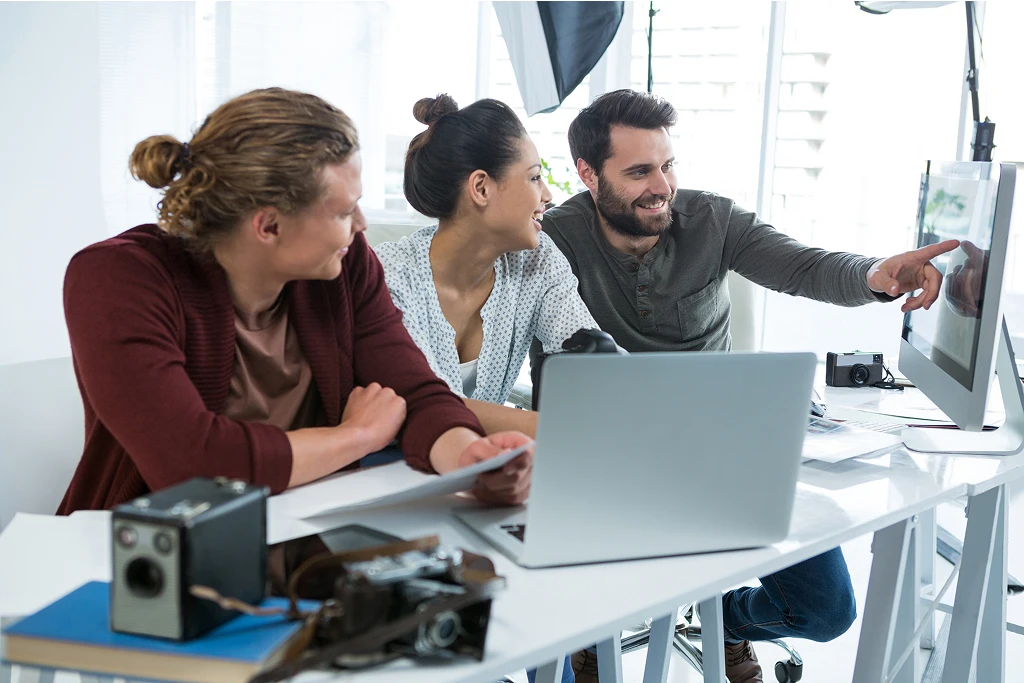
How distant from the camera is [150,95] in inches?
96.6

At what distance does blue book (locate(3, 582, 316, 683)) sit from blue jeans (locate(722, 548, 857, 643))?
1.25 metres

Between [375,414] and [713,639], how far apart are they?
593mm

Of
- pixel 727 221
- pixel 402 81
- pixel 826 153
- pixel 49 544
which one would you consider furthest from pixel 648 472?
pixel 826 153

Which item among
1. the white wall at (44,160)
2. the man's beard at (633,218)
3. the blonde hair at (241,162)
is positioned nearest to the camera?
the blonde hair at (241,162)

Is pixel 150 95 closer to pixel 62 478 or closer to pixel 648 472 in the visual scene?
pixel 62 478

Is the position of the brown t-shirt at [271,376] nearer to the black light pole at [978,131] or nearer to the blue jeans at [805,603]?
the blue jeans at [805,603]

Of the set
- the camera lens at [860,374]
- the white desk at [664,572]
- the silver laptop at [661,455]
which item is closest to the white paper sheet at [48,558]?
the white desk at [664,572]

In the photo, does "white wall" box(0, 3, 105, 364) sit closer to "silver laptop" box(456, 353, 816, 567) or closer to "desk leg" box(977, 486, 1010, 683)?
"silver laptop" box(456, 353, 816, 567)

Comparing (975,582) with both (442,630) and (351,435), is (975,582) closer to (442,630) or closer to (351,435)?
(351,435)

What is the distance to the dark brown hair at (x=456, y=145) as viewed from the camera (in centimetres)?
167

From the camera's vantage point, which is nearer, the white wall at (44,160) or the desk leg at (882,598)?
the desk leg at (882,598)

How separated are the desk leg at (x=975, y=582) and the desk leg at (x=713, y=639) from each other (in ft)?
1.61

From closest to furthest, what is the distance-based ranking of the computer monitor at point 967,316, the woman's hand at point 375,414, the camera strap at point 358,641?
the camera strap at point 358,641
the woman's hand at point 375,414
the computer monitor at point 967,316

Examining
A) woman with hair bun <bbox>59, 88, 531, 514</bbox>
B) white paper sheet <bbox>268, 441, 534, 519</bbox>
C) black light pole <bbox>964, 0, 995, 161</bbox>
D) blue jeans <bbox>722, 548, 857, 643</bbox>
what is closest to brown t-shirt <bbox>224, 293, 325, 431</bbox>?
woman with hair bun <bbox>59, 88, 531, 514</bbox>
